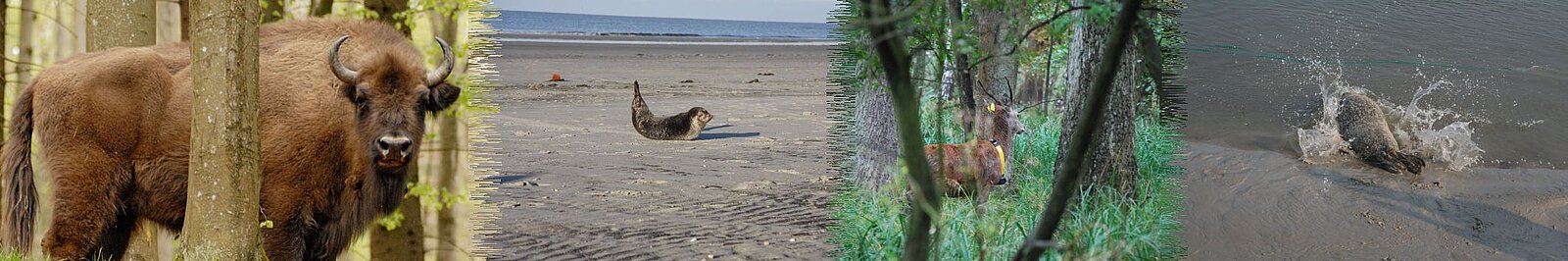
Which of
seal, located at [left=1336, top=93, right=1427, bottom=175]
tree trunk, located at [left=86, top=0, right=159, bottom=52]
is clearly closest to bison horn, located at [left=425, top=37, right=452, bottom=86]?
tree trunk, located at [left=86, top=0, right=159, bottom=52]

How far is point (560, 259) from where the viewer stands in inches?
244

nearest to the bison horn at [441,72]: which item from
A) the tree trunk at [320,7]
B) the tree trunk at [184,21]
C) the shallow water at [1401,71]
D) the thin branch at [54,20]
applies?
the tree trunk at [320,7]

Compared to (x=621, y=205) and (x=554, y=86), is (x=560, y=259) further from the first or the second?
(x=554, y=86)

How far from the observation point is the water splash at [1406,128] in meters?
5.20

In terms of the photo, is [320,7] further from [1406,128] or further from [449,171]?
[1406,128]

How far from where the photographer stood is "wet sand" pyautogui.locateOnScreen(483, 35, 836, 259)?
659 centimetres

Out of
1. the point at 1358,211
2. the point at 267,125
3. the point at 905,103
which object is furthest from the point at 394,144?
A: the point at 1358,211

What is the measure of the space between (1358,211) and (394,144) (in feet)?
12.3

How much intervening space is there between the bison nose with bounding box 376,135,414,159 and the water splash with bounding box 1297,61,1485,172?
364 centimetres

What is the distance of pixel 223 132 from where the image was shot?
3.08 meters

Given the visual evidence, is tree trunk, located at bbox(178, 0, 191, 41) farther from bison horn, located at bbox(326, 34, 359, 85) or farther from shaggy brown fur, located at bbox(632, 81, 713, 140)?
shaggy brown fur, located at bbox(632, 81, 713, 140)

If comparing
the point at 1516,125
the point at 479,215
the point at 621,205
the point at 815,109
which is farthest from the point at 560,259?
the point at 815,109

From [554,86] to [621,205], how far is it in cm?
1162

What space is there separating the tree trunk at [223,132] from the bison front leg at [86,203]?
0.54 meters
